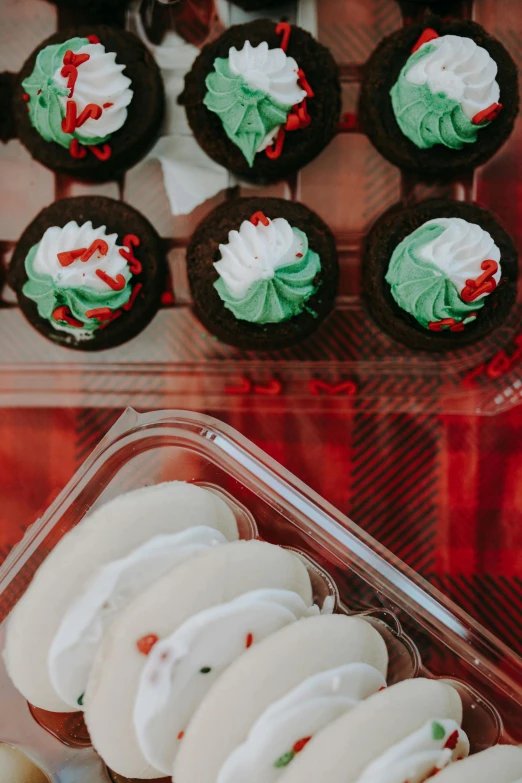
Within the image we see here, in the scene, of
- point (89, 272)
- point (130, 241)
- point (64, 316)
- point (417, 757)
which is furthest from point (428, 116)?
point (417, 757)

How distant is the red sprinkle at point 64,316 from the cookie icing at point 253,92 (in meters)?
0.68

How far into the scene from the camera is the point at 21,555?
5.91 feet

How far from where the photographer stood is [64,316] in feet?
6.11

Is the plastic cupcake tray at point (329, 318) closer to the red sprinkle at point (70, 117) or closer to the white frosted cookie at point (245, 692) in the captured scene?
the red sprinkle at point (70, 117)

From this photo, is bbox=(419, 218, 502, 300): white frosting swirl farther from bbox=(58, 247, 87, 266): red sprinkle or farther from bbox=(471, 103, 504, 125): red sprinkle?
bbox=(58, 247, 87, 266): red sprinkle

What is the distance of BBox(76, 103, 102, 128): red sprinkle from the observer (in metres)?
1.82

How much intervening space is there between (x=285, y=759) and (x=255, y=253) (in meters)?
1.21

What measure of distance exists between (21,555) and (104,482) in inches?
11.3

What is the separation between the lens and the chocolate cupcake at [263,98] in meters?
1.83

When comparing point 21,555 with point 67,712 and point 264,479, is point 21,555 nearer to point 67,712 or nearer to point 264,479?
point 67,712

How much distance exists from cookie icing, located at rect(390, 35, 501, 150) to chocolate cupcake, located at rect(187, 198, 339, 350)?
40 centimetres

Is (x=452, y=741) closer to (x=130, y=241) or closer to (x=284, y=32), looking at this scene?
(x=130, y=241)

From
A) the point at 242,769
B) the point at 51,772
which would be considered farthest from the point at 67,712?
the point at 242,769

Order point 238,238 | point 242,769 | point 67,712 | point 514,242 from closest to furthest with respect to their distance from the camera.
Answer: point 242,769, point 67,712, point 238,238, point 514,242
